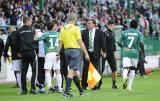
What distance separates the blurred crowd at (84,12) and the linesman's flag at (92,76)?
26.0 ft

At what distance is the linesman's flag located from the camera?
70.9 ft

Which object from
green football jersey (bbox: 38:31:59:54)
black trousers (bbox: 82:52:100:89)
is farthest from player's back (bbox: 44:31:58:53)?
black trousers (bbox: 82:52:100:89)

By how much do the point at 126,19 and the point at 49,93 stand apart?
21.3 meters

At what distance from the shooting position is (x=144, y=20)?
138 ft

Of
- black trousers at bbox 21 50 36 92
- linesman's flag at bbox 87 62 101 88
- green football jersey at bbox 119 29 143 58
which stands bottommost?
linesman's flag at bbox 87 62 101 88

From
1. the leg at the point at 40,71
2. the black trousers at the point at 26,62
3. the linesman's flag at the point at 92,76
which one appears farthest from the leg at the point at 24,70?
the linesman's flag at the point at 92,76

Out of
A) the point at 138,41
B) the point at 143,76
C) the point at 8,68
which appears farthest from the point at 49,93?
the point at 143,76

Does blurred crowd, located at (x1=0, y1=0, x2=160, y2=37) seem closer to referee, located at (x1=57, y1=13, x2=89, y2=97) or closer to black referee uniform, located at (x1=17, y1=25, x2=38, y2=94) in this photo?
black referee uniform, located at (x1=17, y1=25, x2=38, y2=94)

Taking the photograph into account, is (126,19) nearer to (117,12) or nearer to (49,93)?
(117,12)

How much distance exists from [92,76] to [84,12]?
663 inches

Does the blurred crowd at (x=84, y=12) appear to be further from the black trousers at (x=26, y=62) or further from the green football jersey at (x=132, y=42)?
the green football jersey at (x=132, y=42)

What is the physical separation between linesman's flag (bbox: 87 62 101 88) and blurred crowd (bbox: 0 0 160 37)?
26.0 ft

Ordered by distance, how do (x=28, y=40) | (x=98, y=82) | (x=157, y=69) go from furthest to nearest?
(x=157, y=69)
(x=98, y=82)
(x=28, y=40)

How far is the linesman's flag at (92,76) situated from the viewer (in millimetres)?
21625
